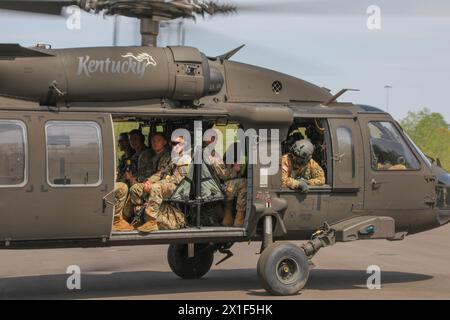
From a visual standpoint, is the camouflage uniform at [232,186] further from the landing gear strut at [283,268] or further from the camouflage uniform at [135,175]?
the camouflage uniform at [135,175]

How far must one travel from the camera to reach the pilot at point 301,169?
42.1ft

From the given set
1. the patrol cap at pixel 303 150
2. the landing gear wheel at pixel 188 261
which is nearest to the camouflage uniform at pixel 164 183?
the patrol cap at pixel 303 150

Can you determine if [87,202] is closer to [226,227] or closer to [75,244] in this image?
[75,244]

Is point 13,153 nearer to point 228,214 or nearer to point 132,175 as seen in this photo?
point 132,175

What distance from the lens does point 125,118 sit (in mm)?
12859

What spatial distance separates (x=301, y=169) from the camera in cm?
1312

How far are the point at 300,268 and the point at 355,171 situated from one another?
1750 mm

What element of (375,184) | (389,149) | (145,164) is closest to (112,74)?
(145,164)

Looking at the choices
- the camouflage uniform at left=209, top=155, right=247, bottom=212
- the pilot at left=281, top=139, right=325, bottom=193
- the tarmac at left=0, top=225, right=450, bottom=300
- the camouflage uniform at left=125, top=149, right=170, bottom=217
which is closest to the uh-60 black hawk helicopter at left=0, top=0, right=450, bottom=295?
the pilot at left=281, top=139, right=325, bottom=193

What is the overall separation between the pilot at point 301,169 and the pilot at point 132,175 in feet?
6.60

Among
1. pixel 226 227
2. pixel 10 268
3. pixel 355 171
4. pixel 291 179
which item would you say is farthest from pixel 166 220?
pixel 10 268

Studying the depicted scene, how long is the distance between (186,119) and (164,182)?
43.0 inches

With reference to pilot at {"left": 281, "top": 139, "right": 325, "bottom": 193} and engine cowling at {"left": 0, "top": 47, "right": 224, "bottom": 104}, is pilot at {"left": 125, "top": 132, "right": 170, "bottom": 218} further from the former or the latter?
pilot at {"left": 281, "top": 139, "right": 325, "bottom": 193}

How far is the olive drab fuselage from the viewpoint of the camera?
37.4 ft
